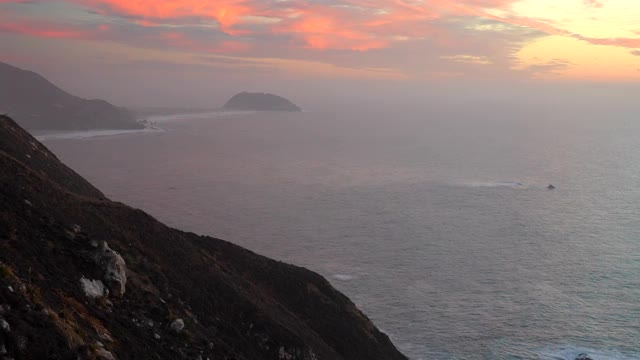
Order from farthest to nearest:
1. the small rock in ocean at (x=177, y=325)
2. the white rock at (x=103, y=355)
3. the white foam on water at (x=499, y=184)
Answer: the white foam on water at (x=499, y=184) → the small rock in ocean at (x=177, y=325) → the white rock at (x=103, y=355)

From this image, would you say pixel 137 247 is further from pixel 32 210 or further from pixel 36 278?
pixel 36 278

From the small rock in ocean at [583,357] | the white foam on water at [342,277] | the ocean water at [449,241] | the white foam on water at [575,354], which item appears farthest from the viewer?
the white foam on water at [342,277]

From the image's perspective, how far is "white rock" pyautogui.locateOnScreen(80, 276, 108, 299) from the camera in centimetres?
3014

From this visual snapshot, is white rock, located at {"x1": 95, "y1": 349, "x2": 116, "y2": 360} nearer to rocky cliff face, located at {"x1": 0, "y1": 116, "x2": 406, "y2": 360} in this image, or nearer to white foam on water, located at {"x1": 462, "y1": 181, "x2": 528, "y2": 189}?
rocky cliff face, located at {"x1": 0, "y1": 116, "x2": 406, "y2": 360}

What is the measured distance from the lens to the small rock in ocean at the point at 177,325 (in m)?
34.3

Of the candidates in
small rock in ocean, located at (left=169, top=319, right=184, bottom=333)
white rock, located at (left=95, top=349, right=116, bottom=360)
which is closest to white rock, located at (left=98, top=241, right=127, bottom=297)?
small rock in ocean, located at (left=169, top=319, right=184, bottom=333)

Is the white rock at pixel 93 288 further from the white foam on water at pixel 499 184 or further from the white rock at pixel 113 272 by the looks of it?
the white foam on water at pixel 499 184

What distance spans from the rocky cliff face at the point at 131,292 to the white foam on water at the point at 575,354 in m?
20.2

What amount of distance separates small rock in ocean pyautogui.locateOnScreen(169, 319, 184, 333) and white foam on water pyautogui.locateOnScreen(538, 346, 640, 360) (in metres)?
48.1

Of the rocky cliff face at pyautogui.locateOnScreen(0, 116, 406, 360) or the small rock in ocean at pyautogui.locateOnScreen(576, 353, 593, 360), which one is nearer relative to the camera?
the rocky cliff face at pyautogui.locateOnScreen(0, 116, 406, 360)

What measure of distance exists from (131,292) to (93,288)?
4.28m

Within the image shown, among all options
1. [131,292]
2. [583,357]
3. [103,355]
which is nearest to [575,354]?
[583,357]

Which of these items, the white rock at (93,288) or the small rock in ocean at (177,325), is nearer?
the white rock at (93,288)

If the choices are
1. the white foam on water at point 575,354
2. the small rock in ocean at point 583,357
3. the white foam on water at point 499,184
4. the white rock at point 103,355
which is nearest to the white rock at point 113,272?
the white rock at point 103,355
